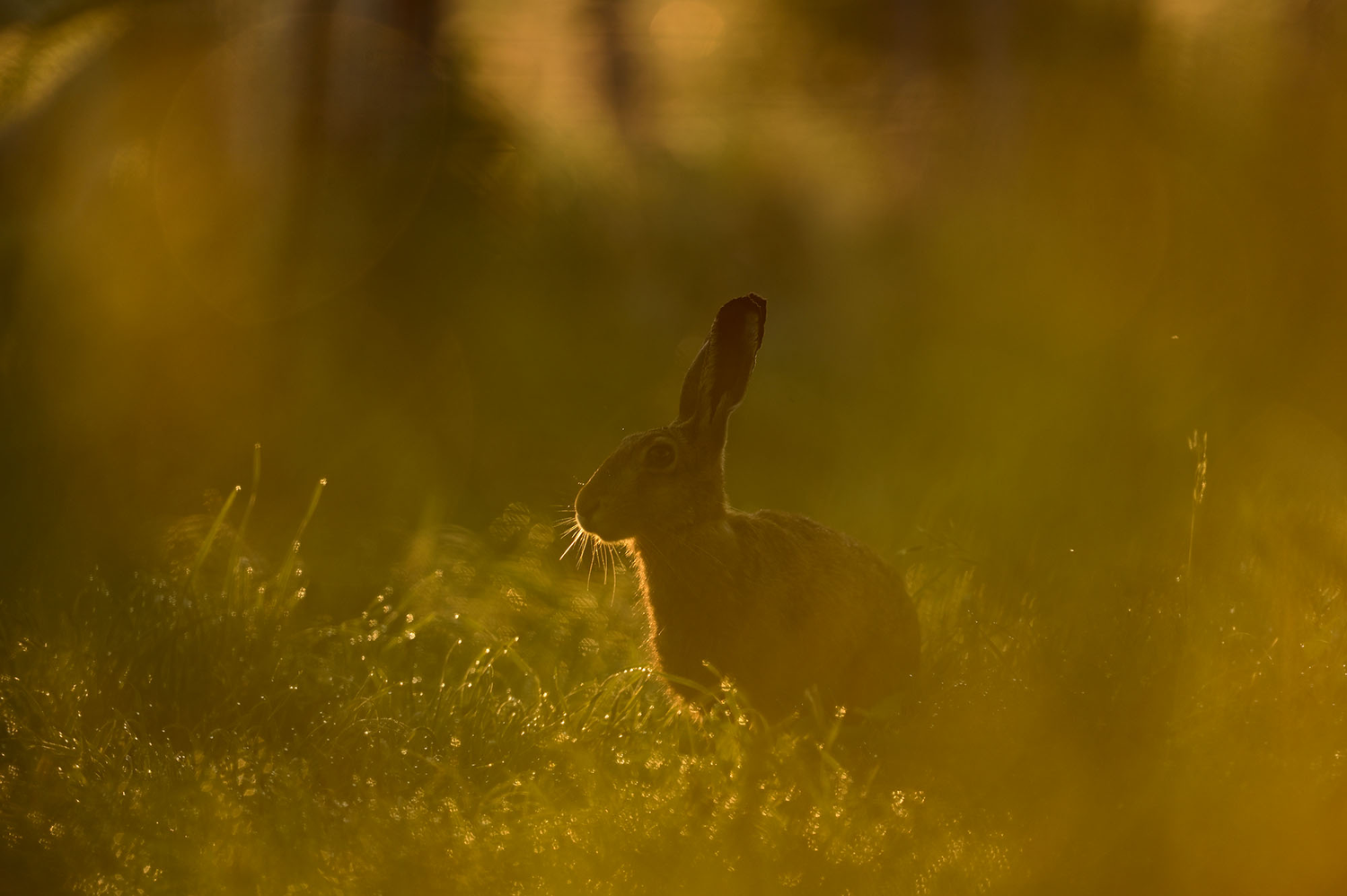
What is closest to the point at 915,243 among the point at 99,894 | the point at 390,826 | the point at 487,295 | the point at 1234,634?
the point at 487,295

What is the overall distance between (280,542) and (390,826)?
5.17 ft

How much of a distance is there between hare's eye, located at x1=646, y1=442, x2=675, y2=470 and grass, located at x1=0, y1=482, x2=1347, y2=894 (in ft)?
1.86

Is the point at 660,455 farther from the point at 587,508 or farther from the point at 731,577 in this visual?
the point at 731,577

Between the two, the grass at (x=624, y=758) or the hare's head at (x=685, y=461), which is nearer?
the grass at (x=624, y=758)

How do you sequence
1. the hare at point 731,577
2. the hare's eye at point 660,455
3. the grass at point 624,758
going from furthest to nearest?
the hare's eye at point 660,455 < the hare at point 731,577 < the grass at point 624,758

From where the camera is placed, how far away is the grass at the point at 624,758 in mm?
1907

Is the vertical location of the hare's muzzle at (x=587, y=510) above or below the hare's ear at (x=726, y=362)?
below

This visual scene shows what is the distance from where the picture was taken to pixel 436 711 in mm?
2367

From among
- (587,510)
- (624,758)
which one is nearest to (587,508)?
(587,510)

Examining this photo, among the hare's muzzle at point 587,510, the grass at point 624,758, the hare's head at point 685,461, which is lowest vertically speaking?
the grass at point 624,758

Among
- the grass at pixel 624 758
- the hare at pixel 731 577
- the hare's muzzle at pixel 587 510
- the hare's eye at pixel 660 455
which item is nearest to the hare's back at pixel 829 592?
the hare at pixel 731 577

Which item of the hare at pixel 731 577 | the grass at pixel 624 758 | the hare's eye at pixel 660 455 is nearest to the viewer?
the grass at pixel 624 758

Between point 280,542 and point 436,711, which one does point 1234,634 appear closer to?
point 436,711

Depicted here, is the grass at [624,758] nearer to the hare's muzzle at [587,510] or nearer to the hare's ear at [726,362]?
the hare's muzzle at [587,510]
